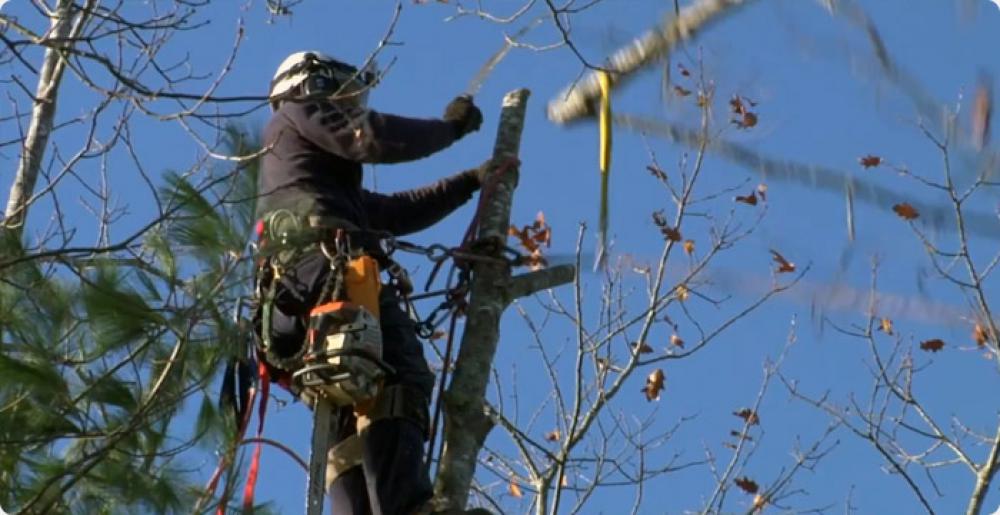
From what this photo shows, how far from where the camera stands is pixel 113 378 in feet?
15.6

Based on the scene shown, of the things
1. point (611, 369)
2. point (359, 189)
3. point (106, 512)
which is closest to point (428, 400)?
point (359, 189)

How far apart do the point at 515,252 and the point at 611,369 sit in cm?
202

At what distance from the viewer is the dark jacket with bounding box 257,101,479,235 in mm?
5816

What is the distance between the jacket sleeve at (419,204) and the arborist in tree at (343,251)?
0.22m

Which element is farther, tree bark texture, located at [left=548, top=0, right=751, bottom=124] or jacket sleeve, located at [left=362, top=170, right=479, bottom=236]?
jacket sleeve, located at [left=362, top=170, right=479, bottom=236]

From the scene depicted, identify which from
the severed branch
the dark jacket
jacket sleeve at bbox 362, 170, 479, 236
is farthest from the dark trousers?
jacket sleeve at bbox 362, 170, 479, 236

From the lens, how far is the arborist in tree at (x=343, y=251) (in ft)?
18.0

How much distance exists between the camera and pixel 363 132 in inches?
229

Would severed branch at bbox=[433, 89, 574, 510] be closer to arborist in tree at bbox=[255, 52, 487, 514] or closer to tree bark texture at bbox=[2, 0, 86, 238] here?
arborist in tree at bbox=[255, 52, 487, 514]

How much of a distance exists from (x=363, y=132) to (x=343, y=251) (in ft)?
1.23

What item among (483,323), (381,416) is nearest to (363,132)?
(483,323)

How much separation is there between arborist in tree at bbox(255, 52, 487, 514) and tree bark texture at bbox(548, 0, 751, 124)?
1.09ft

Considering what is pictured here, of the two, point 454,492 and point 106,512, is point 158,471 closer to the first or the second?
point 106,512

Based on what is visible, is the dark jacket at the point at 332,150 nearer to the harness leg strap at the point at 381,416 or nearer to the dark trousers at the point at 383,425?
the dark trousers at the point at 383,425
